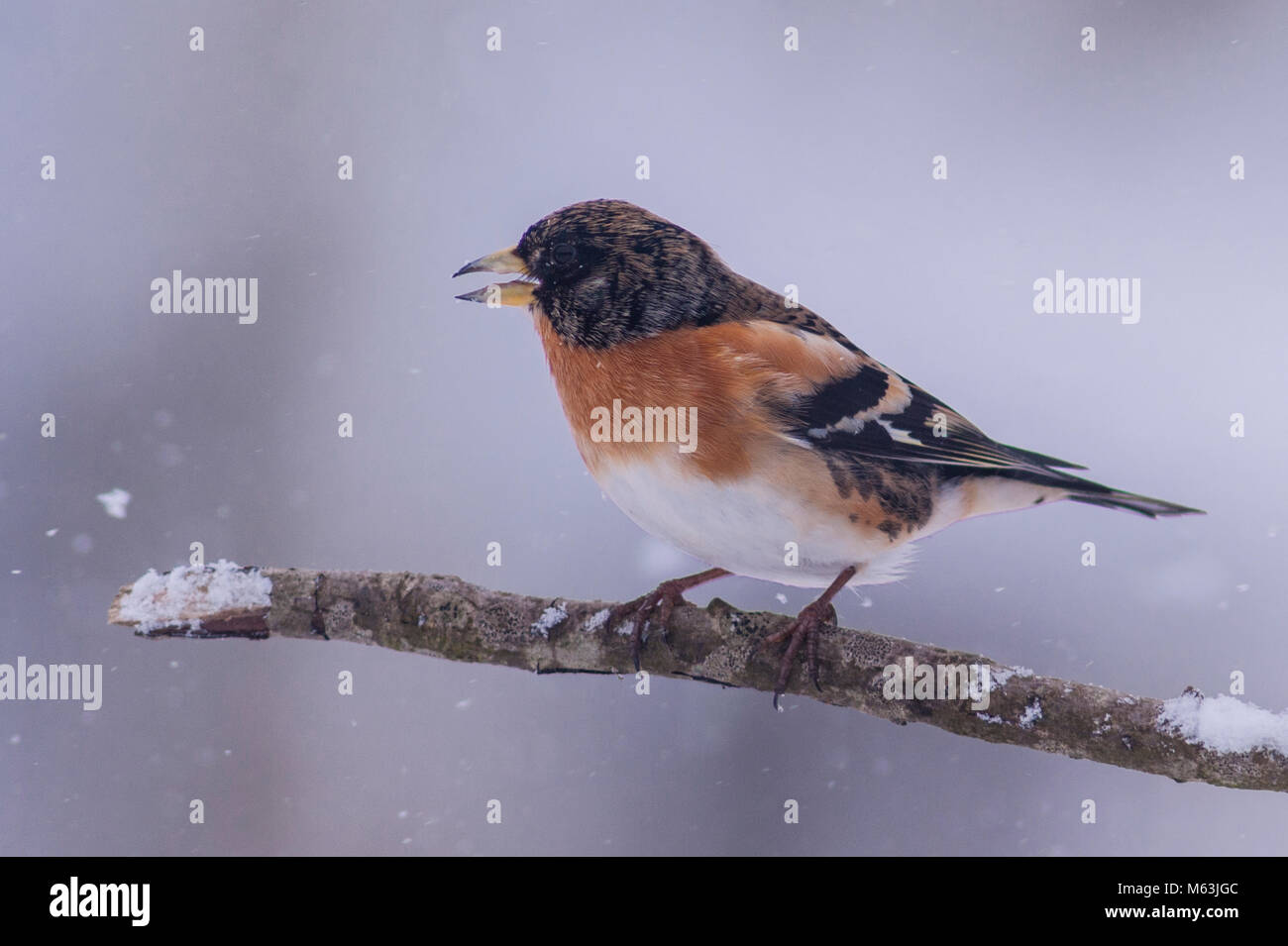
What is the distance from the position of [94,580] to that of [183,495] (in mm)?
312

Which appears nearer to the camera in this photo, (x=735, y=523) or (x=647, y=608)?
(x=735, y=523)

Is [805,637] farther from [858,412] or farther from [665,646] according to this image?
[858,412]

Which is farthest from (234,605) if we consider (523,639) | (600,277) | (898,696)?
(898,696)

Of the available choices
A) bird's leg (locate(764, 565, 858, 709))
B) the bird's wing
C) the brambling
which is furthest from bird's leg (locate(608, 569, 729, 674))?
the bird's wing

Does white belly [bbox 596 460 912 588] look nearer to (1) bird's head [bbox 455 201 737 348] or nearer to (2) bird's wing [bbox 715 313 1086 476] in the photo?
(2) bird's wing [bbox 715 313 1086 476]

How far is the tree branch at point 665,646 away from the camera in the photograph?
52.4 inches

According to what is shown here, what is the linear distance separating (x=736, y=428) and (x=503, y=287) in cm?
45

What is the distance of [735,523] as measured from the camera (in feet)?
4.77

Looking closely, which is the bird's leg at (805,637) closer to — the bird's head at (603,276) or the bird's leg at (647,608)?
the bird's leg at (647,608)

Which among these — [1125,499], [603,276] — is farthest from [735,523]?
[1125,499]

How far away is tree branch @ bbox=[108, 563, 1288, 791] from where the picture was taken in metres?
1.33

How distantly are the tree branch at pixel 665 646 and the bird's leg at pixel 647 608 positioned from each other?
15 millimetres

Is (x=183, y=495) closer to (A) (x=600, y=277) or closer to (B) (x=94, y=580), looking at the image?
(B) (x=94, y=580)

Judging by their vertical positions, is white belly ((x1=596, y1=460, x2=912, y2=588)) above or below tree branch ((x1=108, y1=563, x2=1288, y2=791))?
above
